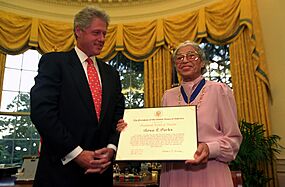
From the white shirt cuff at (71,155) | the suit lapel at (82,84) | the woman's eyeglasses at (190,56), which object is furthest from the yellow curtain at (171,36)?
the white shirt cuff at (71,155)

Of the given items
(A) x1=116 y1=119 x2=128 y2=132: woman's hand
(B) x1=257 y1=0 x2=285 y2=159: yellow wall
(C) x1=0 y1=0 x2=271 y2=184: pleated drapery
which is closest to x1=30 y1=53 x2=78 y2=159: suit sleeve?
(A) x1=116 y1=119 x2=128 y2=132: woman's hand

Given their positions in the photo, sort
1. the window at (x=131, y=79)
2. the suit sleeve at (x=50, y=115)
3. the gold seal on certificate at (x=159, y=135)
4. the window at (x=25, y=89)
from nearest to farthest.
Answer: the suit sleeve at (x=50, y=115), the gold seal on certificate at (x=159, y=135), the window at (x=25, y=89), the window at (x=131, y=79)

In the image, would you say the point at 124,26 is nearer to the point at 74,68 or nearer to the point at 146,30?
the point at 146,30

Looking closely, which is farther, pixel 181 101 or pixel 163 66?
pixel 163 66

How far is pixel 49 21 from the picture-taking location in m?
5.05

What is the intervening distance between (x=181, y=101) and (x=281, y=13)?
339 cm

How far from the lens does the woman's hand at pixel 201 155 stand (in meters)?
1.19

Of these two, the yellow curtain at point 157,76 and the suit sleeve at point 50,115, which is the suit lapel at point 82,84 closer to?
the suit sleeve at point 50,115

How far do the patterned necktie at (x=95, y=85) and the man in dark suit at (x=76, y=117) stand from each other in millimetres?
13

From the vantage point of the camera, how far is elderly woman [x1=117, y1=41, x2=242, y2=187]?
1.30m

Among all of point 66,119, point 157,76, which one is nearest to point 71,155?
point 66,119

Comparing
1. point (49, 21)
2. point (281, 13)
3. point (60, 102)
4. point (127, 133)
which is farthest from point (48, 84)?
point (49, 21)

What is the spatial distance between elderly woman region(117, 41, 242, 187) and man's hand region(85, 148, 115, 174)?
18 cm

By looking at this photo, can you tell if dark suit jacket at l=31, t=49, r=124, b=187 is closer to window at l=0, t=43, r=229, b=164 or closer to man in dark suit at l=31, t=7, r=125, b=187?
man in dark suit at l=31, t=7, r=125, b=187
